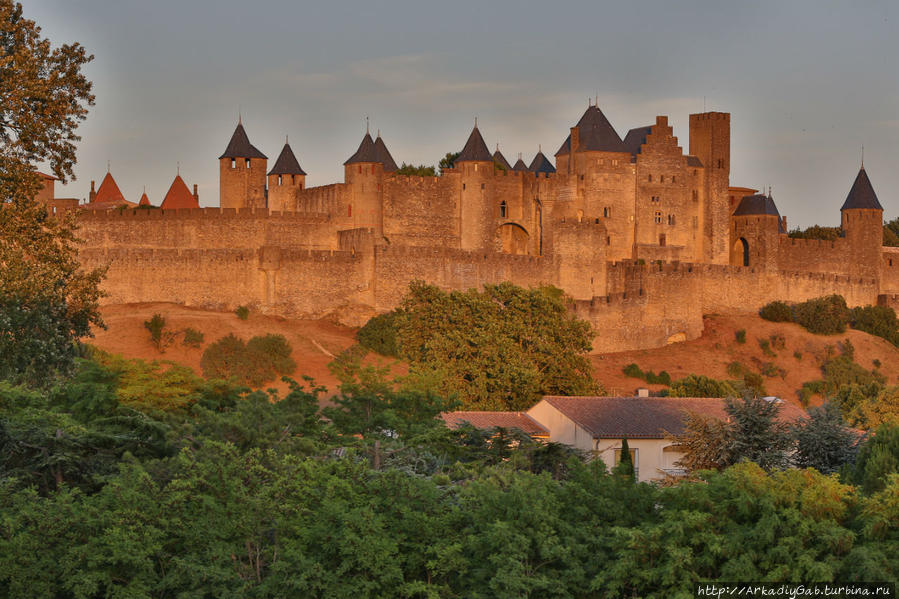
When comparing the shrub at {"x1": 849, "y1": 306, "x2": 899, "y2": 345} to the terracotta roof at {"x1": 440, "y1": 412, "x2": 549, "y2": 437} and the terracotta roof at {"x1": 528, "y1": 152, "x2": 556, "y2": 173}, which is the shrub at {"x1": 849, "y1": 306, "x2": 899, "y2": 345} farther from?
the terracotta roof at {"x1": 440, "y1": 412, "x2": 549, "y2": 437}

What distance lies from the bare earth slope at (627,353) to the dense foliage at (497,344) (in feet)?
16.4

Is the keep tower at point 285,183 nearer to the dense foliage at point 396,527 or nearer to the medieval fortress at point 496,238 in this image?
the medieval fortress at point 496,238

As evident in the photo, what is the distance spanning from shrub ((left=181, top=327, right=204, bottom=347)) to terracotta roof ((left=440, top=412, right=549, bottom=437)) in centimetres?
1899

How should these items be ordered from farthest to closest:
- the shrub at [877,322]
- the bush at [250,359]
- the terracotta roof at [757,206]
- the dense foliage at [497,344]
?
1. the terracotta roof at [757,206]
2. the shrub at [877,322]
3. the bush at [250,359]
4. the dense foliage at [497,344]

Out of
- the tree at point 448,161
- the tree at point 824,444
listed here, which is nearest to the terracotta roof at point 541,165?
the tree at point 448,161

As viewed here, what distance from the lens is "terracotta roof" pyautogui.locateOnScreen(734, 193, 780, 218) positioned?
225ft

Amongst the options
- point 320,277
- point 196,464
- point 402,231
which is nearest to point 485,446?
point 196,464

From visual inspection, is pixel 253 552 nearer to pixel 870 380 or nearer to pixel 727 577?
pixel 727 577

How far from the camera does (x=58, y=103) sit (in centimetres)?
2395

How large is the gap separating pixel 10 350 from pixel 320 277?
105ft

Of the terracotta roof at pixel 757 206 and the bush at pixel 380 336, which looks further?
the terracotta roof at pixel 757 206

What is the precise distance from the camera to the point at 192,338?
170ft

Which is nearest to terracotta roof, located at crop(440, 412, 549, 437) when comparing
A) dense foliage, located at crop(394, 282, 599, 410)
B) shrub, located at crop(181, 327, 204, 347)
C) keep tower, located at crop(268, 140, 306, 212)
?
dense foliage, located at crop(394, 282, 599, 410)

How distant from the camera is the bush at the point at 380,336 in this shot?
5266 centimetres
